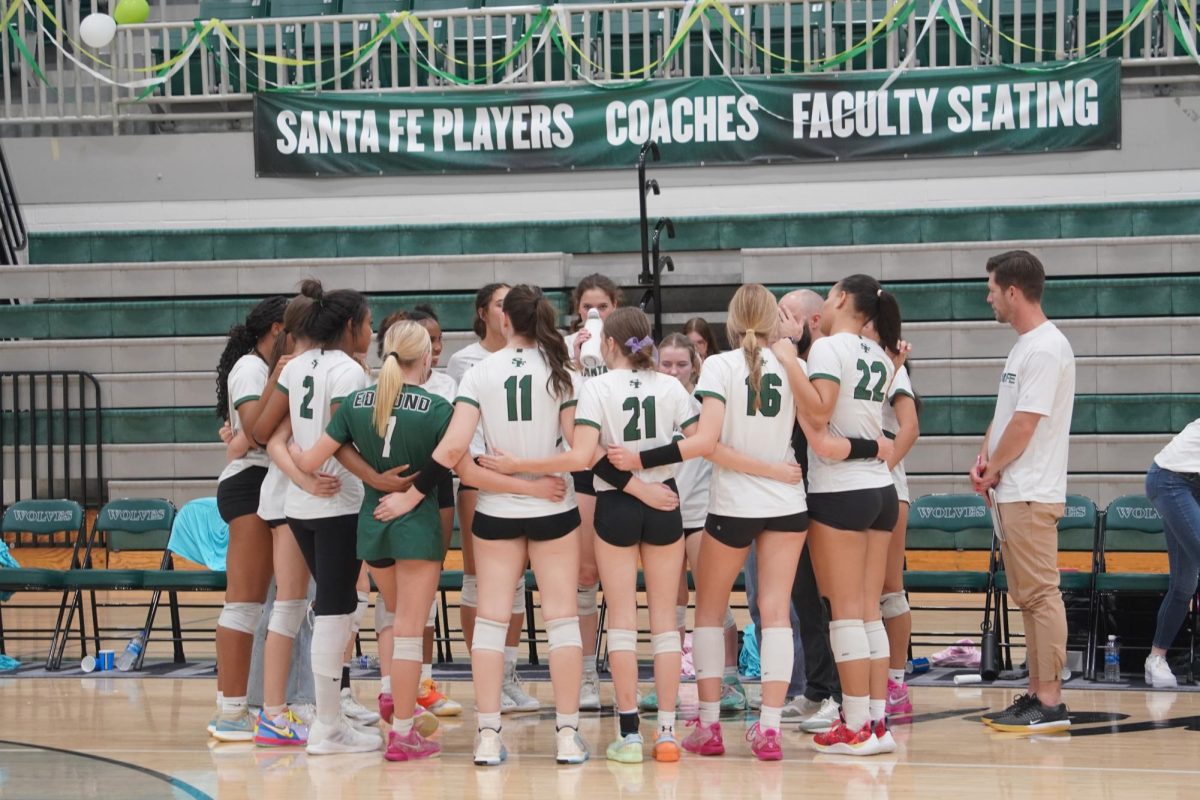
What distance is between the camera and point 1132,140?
33.0ft

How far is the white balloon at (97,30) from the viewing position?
10.5m

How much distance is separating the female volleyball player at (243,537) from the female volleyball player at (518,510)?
2.33 ft

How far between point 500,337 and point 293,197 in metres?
6.22

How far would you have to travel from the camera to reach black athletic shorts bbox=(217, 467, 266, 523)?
4961mm

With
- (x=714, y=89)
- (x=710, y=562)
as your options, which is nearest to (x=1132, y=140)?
(x=714, y=89)

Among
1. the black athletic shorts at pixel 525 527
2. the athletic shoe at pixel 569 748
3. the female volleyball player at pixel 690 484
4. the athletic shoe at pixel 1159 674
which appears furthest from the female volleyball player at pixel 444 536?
the athletic shoe at pixel 1159 674

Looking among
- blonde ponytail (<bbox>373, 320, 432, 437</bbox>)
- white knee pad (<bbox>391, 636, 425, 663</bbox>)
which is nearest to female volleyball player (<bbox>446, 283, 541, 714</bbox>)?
blonde ponytail (<bbox>373, 320, 432, 437</bbox>)

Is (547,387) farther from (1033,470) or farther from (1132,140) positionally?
(1132,140)

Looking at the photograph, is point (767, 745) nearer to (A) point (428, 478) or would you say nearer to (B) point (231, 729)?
(A) point (428, 478)

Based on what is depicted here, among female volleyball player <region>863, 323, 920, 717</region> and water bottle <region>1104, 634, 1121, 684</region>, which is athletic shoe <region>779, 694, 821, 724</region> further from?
water bottle <region>1104, 634, 1121, 684</region>

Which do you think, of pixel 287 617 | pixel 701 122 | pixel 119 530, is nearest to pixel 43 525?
pixel 119 530

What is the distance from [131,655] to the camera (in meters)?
6.59

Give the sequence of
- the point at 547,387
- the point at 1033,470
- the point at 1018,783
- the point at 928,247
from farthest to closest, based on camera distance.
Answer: the point at 928,247
the point at 1033,470
the point at 547,387
the point at 1018,783

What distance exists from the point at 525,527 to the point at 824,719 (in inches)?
54.8
